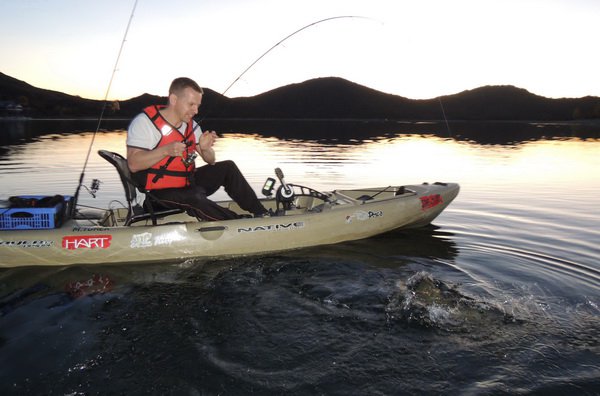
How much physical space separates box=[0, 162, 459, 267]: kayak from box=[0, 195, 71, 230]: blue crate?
0.5 inches

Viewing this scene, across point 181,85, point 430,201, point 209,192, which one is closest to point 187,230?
point 209,192

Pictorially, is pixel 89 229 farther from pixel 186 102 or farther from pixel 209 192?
pixel 186 102

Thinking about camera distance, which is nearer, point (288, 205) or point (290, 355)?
point (290, 355)

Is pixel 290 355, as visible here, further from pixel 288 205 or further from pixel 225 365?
pixel 288 205

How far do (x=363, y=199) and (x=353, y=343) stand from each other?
4.34 metres

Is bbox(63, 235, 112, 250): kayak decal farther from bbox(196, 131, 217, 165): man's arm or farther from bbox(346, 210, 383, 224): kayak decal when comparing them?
bbox(346, 210, 383, 224): kayak decal

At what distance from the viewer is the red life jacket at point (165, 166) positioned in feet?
19.6

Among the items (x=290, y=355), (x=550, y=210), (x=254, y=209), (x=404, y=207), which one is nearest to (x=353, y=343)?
(x=290, y=355)

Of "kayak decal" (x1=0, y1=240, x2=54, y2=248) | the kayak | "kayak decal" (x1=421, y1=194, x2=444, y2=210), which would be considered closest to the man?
the kayak

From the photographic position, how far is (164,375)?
3.46 meters

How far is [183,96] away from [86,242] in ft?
7.79

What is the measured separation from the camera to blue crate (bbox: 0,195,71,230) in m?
5.86

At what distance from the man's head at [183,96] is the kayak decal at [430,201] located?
430 centimetres

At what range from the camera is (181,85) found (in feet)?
19.6
